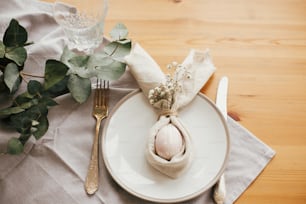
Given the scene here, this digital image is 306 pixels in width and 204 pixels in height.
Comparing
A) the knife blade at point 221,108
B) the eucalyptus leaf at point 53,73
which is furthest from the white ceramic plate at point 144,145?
the eucalyptus leaf at point 53,73

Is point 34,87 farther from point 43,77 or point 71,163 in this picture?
point 71,163

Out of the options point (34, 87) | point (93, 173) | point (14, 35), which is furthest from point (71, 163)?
point (14, 35)

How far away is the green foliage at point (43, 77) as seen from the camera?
779 millimetres

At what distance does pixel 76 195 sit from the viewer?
767 millimetres

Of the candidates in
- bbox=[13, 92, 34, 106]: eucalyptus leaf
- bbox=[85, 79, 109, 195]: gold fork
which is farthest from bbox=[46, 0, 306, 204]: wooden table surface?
bbox=[13, 92, 34, 106]: eucalyptus leaf

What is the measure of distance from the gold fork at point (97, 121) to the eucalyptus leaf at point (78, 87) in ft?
0.10

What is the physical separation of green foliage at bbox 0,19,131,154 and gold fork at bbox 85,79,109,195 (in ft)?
0.09

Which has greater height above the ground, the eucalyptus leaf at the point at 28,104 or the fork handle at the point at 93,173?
the eucalyptus leaf at the point at 28,104

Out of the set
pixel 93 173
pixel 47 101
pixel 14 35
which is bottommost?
pixel 93 173

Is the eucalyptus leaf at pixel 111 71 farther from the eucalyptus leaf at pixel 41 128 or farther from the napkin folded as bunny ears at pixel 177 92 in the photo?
the eucalyptus leaf at pixel 41 128

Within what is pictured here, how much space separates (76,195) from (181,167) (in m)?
0.19

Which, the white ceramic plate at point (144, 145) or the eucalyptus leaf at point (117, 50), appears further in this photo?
the eucalyptus leaf at point (117, 50)

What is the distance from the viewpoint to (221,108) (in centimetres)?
85

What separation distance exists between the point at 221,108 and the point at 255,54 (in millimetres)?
161
